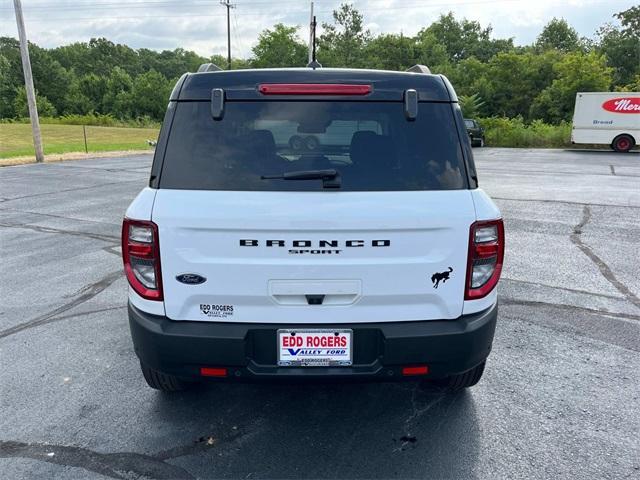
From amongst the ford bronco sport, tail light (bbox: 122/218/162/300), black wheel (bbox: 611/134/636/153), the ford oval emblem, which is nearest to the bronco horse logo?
the ford bronco sport

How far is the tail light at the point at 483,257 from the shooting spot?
2387 millimetres

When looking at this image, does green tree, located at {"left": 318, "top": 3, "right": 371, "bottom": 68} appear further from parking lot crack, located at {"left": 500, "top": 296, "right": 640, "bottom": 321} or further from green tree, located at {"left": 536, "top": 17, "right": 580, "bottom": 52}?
parking lot crack, located at {"left": 500, "top": 296, "right": 640, "bottom": 321}

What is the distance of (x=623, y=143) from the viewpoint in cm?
2623

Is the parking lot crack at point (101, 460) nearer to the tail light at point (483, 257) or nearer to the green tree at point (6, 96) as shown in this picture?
the tail light at point (483, 257)

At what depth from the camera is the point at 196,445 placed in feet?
8.77

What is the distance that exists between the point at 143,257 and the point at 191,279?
0.27 metres

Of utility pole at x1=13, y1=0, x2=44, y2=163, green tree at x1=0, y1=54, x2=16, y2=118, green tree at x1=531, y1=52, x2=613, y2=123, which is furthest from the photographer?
green tree at x1=0, y1=54, x2=16, y2=118

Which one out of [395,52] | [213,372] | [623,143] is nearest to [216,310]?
[213,372]

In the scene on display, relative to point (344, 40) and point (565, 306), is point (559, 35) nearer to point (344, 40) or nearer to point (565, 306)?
point (344, 40)

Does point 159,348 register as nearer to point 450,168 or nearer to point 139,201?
point 139,201

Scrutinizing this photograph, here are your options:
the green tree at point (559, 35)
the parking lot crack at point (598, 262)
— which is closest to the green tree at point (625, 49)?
the green tree at point (559, 35)

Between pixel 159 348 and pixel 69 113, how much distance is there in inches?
3118

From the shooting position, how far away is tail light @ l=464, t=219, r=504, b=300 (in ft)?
7.83

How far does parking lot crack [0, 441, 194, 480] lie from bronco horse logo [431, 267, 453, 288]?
1.52 m
